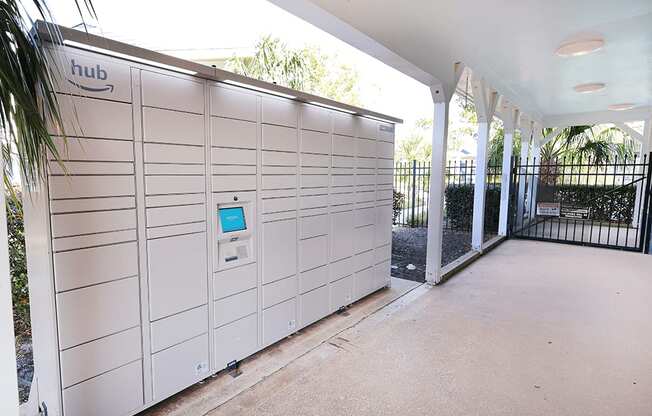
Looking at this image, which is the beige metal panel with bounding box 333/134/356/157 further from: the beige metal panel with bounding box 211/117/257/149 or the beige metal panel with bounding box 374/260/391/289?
the beige metal panel with bounding box 374/260/391/289

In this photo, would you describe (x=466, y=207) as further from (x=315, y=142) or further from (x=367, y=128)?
(x=315, y=142)

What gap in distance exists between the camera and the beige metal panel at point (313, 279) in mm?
2822

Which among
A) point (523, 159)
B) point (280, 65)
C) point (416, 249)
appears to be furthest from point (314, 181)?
point (523, 159)

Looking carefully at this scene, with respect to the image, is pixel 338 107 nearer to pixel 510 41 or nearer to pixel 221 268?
pixel 221 268

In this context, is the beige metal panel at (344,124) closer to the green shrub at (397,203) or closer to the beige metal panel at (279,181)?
the beige metal panel at (279,181)

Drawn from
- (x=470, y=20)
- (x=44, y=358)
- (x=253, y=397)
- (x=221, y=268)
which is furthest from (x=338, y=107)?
(x=44, y=358)

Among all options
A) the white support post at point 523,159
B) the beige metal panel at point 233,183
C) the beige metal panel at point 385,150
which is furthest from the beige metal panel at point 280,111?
the white support post at point 523,159

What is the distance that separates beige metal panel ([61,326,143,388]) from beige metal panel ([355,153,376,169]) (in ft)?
7.67

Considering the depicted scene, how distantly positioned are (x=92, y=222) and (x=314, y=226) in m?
1.66

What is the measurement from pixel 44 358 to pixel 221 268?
3.08 feet

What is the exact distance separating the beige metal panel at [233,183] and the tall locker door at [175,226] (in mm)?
94

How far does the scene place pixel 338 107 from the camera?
295 cm

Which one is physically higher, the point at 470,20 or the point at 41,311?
the point at 470,20

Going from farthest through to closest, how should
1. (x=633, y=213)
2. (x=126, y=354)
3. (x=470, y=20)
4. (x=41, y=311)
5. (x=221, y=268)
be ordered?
(x=633, y=213) → (x=470, y=20) → (x=221, y=268) → (x=126, y=354) → (x=41, y=311)
